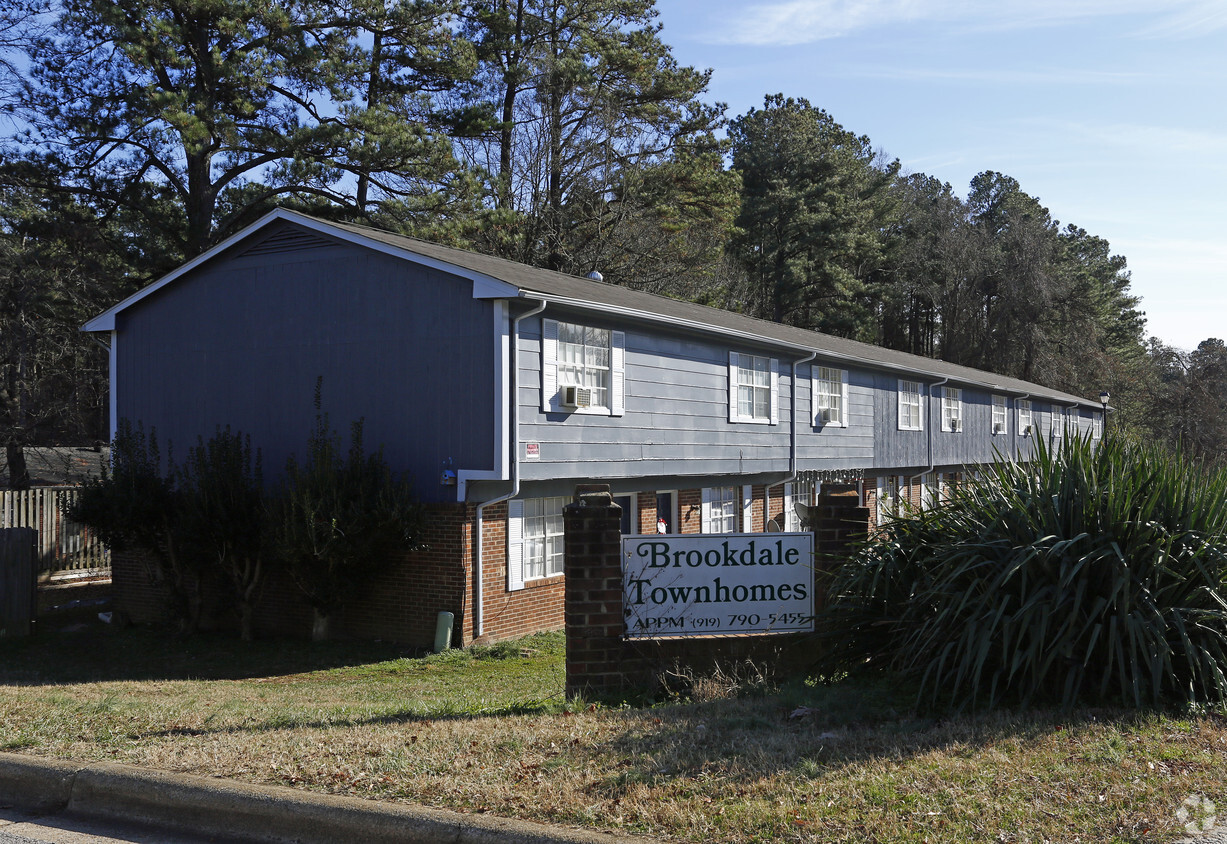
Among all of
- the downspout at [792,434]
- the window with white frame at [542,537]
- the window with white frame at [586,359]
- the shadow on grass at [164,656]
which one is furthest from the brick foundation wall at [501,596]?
the downspout at [792,434]

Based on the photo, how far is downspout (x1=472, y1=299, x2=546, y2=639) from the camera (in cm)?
1355

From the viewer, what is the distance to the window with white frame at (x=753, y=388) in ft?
61.6

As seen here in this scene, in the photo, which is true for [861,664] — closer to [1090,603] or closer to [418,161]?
[1090,603]

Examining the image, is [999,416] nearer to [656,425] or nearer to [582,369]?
[656,425]

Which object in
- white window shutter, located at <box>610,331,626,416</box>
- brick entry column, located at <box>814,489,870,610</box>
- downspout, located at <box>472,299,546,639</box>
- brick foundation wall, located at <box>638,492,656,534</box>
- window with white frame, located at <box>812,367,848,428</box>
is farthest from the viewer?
window with white frame, located at <box>812,367,848,428</box>

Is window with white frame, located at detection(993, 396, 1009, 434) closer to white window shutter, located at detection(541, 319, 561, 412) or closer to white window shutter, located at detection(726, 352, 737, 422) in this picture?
white window shutter, located at detection(726, 352, 737, 422)

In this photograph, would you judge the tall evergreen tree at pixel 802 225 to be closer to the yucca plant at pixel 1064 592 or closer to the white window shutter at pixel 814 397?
the white window shutter at pixel 814 397

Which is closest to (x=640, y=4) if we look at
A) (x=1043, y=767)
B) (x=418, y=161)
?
(x=418, y=161)

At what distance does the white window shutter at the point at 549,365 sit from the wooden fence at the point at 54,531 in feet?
31.7

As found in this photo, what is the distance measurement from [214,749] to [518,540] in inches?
336

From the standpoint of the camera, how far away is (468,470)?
1364 centimetres

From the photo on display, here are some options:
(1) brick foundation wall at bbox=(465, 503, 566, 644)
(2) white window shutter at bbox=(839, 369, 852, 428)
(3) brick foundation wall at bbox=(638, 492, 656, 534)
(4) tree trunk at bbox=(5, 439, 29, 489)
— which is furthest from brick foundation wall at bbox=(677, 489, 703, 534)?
A: (4) tree trunk at bbox=(5, 439, 29, 489)

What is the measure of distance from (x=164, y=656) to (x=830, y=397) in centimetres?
1425

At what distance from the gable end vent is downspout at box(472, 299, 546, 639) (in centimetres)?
346
